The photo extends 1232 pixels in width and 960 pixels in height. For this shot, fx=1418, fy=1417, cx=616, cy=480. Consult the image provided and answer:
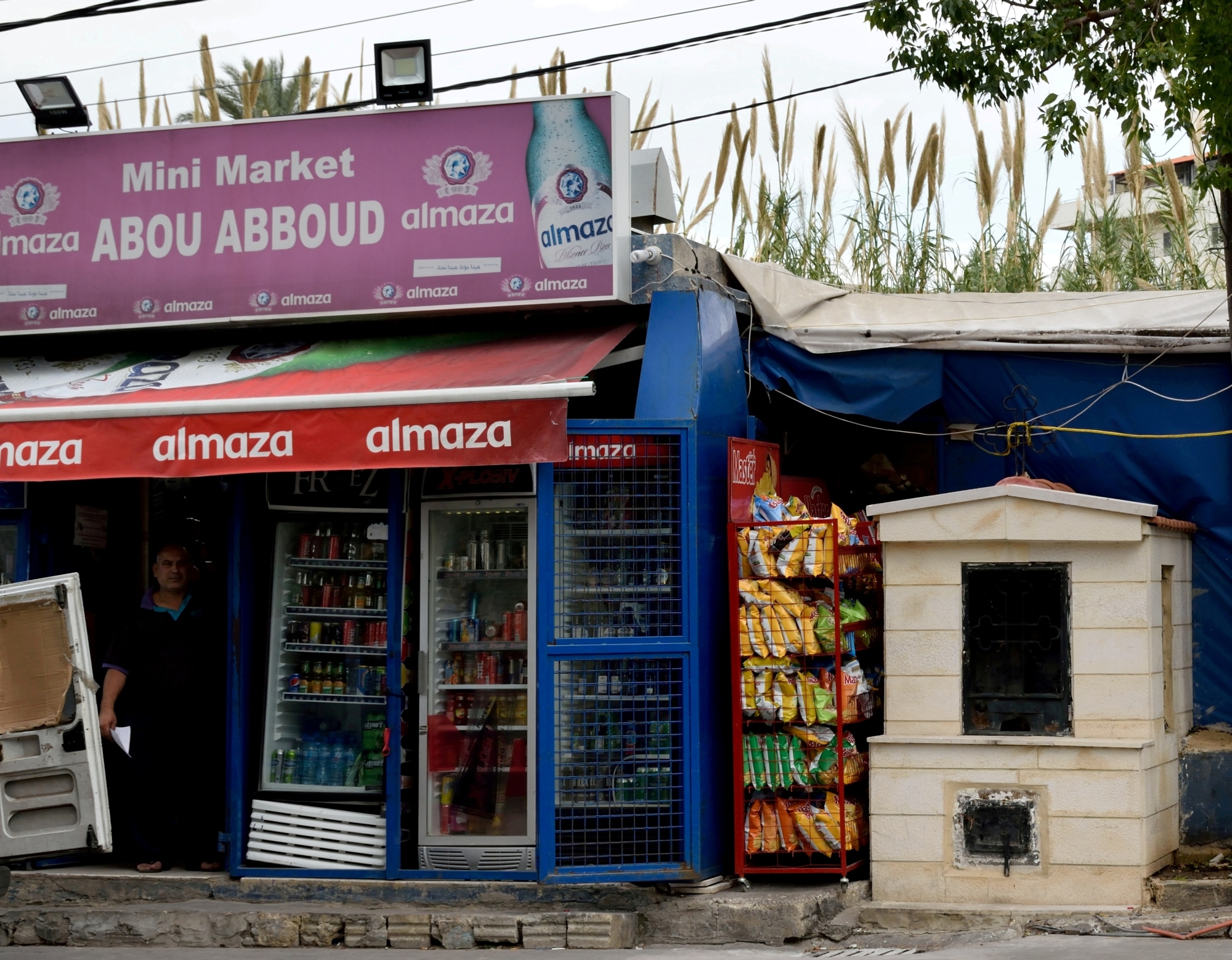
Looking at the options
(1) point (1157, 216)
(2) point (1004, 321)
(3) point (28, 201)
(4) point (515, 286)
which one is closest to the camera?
(4) point (515, 286)

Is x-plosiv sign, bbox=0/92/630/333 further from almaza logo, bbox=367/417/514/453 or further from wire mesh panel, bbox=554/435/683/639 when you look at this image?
almaza logo, bbox=367/417/514/453

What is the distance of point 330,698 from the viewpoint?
7852 millimetres

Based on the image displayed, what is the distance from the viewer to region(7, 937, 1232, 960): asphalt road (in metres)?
5.74

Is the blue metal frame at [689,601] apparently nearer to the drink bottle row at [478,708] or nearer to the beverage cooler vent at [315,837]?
the drink bottle row at [478,708]

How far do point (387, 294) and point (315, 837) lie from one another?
9.63 feet

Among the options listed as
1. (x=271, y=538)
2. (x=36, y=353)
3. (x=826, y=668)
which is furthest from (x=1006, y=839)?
(x=36, y=353)

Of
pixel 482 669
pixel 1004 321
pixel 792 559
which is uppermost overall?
pixel 1004 321

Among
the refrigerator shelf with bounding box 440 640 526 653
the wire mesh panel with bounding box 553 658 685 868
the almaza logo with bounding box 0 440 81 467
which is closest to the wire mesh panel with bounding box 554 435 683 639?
the wire mesh panel with bounding box 553 658 685 868

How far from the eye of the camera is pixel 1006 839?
21.8 ft

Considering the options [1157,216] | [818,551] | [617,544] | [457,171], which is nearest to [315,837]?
[617,544]

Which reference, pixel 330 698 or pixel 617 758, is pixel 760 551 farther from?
pixel 330 698

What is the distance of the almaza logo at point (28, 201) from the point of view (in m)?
8.30

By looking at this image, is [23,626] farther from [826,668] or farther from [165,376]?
[826,668]

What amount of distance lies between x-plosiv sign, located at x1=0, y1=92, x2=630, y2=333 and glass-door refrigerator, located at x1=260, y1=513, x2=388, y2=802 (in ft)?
4.27
